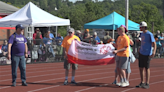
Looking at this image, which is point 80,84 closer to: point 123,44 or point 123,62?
point 123,62

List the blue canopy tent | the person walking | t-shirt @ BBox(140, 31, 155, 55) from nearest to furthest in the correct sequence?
t-shirt @ BBox(140, 31, 155, 55)
the person walking
the blue canopy tent

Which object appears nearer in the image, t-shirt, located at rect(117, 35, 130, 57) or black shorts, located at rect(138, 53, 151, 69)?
t-shirt, located at rect(117, 35, 130, 57)

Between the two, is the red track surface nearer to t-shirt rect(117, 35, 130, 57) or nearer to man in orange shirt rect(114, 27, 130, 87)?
→ man in orange shirt rect(114, 27, 130, 87)

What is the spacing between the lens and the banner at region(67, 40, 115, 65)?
10.0m

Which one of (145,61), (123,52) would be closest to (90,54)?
(123,52)

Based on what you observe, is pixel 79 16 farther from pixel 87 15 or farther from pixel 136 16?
pixel 136 16

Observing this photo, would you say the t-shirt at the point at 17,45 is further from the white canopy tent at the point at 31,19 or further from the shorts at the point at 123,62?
the white canopy tent at the point at 31,19

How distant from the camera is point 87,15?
3969 inches

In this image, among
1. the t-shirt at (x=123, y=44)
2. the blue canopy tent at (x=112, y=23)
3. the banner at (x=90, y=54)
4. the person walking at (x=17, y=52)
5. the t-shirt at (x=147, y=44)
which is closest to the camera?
the t-shirt at (x=123, y=44)

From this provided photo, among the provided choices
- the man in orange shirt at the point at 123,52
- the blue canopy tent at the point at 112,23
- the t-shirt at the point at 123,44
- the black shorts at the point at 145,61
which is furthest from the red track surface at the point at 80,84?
the blue canopy tent at the point at 112,23

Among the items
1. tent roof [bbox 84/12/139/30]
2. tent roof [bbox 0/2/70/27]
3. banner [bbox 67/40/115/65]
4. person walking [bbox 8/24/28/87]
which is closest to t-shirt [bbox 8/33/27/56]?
person walking [bbox 8/24/28/87]

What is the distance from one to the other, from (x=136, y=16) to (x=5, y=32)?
205ft

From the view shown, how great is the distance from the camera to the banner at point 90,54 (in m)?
10.0

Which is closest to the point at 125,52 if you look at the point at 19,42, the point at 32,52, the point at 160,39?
the point at 19,42
